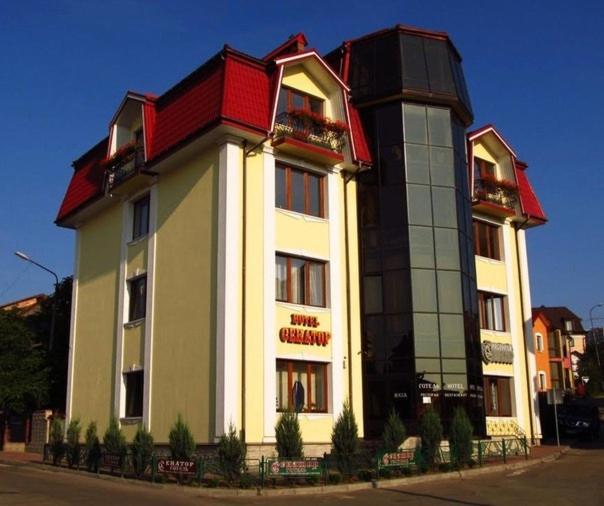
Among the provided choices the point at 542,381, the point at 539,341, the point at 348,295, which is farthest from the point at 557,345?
the point at 348,295

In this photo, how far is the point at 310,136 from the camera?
22109mm

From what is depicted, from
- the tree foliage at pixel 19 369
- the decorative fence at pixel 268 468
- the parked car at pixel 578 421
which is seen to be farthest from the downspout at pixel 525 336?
the tree foliage at pixel 19 369

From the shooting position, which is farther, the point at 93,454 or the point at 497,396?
the point at 497,396

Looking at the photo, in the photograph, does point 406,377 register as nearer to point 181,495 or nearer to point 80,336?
point 181,495

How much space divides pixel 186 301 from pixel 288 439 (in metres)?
5.74

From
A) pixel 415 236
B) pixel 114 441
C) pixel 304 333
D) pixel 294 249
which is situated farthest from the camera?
pixel 415 236

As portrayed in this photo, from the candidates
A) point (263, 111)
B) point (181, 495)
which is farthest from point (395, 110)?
point (181, 495)

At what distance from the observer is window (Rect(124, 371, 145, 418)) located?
2331cm

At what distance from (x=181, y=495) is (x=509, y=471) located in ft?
31.8

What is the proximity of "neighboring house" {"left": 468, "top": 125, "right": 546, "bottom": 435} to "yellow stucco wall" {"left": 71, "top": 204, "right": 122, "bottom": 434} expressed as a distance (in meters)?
13.3

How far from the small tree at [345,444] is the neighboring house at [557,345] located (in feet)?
97.2

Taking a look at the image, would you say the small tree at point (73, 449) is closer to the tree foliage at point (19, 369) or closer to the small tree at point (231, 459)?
the small tree at point (231, 459)

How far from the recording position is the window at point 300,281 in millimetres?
21172

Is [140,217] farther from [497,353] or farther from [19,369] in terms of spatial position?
[497,353]
